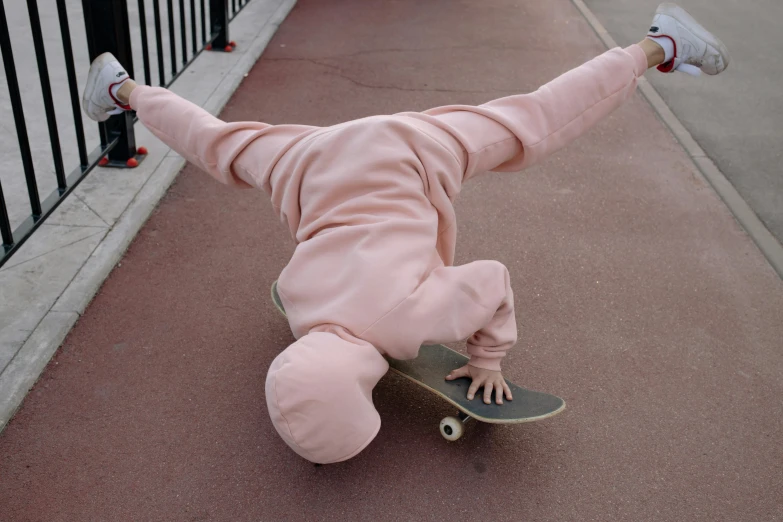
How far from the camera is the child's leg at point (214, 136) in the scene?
8.52ft

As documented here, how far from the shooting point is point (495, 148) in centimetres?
265

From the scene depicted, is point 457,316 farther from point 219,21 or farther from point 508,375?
point 219,21

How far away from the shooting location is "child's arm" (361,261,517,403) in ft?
6.99

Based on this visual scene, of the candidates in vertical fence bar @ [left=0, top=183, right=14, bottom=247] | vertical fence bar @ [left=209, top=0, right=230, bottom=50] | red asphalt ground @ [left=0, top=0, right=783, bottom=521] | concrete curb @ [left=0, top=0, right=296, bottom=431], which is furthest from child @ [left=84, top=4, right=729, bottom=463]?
vertical fence bar @ [left=209, top=0, right=230, bottom=50]

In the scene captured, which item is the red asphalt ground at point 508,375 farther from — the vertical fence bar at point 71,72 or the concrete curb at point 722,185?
the vertical fence bar at point 71,72

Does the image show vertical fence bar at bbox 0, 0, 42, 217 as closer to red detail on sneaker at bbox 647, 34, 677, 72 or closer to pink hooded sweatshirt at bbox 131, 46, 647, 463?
pink hooded sweatshirt at bbox 131, 46, 647, 463

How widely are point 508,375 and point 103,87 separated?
6.20 feet

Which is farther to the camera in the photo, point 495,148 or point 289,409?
point 495,148

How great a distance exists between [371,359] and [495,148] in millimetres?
956

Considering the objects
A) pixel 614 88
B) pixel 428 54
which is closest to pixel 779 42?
pixel 428 54

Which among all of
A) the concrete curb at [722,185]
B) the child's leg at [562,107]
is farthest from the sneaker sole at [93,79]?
the concrete curb at [722,185]

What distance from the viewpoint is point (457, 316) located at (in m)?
2.24

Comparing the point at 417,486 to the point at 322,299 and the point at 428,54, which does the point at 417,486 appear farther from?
the point at 428,54

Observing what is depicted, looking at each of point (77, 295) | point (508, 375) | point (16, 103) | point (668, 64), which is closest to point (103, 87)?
point (16, 103)
